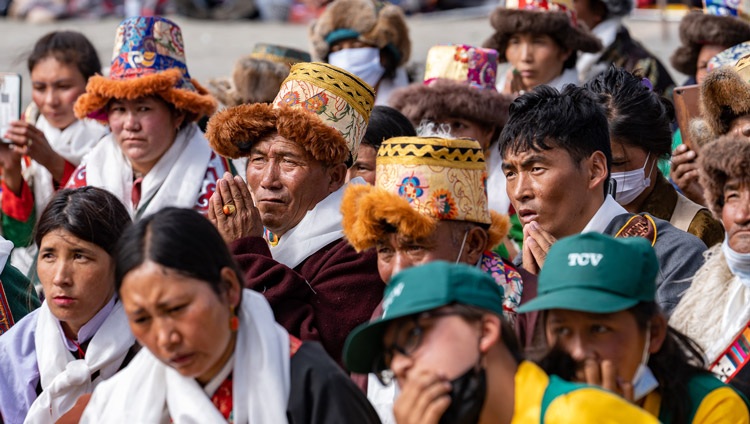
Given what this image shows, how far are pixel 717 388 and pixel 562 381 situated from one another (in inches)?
20.4

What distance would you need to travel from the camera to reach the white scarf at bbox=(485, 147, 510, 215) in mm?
6195

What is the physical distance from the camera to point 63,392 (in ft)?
14.2

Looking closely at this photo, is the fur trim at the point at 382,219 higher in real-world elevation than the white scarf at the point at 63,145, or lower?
higher

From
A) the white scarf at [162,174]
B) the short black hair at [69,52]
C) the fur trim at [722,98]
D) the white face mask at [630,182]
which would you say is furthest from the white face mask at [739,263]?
the short black hair at [69,52]

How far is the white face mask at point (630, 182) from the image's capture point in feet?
16.9

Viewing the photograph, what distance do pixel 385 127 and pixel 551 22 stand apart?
73.0 inches

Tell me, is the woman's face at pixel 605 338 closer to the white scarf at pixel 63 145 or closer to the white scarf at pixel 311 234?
the white scarf at pixel 311 234

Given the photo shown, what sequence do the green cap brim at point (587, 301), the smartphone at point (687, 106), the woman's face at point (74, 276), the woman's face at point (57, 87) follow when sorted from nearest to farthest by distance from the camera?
1. the green cap brim at point (587, 301)
2. the woman's face at point (74, 276)
3. the smartphone at point (687, 106)
4. the woman's face at point (57, 87)

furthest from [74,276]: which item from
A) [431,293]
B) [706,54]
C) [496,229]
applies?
[706,54]

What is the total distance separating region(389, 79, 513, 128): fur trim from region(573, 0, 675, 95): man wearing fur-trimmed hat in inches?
49.3

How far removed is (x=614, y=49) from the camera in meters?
7.85

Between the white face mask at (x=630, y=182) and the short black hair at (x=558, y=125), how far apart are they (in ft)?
1.50

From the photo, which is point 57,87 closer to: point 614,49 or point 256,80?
point 256,80

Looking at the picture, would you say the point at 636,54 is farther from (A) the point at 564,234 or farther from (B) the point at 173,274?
(B) the point at 173,274
